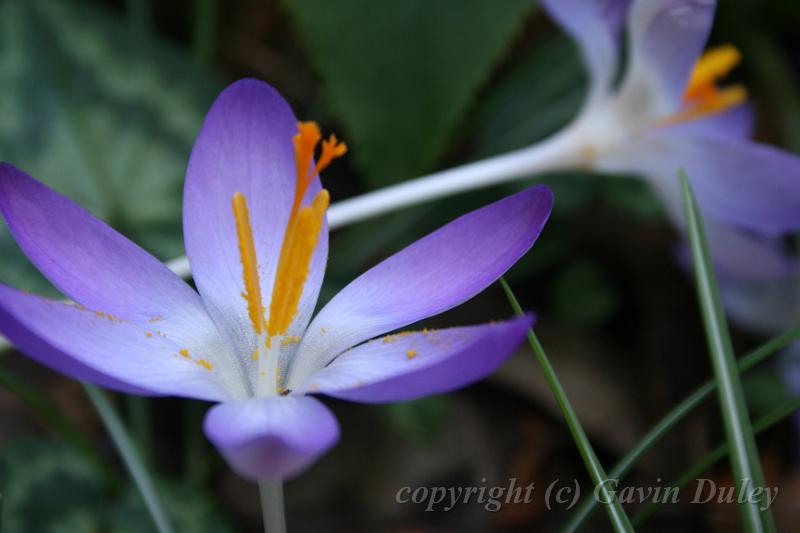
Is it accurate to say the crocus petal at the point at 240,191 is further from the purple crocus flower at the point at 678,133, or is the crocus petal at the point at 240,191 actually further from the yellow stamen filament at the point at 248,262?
the purple crocus flower at the point at 678,133

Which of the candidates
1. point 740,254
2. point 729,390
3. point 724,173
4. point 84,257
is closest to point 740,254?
point 740,254

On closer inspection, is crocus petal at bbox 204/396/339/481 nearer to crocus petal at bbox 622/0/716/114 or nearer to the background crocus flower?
the background crocus flower

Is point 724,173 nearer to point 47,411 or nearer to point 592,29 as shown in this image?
point 592,29

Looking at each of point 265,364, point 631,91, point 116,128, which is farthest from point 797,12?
point 265,364

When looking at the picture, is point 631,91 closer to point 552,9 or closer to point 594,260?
point 552,9

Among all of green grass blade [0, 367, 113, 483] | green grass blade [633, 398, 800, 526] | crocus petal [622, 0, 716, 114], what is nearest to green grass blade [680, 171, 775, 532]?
green grass blade [633, 398, 800, 526]
